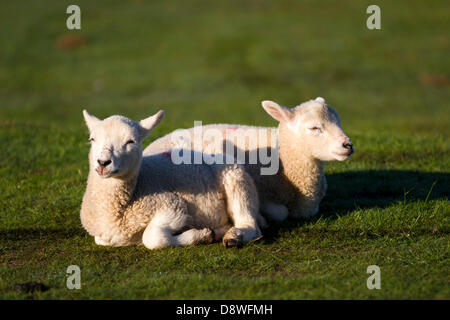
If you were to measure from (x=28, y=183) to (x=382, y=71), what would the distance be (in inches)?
745

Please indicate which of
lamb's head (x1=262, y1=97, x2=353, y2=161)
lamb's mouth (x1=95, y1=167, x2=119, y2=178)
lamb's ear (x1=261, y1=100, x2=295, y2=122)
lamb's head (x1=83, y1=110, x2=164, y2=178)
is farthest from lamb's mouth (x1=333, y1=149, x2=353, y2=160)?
lamb's mouth (x1=95, y1=167, x2=119, y2=178)

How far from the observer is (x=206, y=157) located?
7367mm

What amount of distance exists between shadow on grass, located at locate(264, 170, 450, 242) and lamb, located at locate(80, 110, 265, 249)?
61cm

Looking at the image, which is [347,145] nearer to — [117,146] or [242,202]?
[242,202]

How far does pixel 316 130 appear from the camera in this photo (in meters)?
7.23

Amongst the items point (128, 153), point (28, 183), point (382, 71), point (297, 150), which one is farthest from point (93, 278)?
point (382, 71)

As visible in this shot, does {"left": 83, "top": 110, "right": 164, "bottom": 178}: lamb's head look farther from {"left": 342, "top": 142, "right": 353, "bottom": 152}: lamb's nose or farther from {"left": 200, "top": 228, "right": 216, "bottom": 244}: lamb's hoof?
{"left": 342, "top": 142, "right": 353, "bottom": 152}: lamb's nose

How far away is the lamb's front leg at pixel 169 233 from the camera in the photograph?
644 centimetres

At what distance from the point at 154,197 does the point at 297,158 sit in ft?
6.62

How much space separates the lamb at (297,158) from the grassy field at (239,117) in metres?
0.31

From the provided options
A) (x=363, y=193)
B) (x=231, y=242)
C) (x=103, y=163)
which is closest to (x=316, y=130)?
(x=231, y=242)

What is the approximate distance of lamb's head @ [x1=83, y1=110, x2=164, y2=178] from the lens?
19.9ft

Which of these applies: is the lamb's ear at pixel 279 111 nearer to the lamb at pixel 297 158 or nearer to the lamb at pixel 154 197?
the lamb at pixel 297 158
